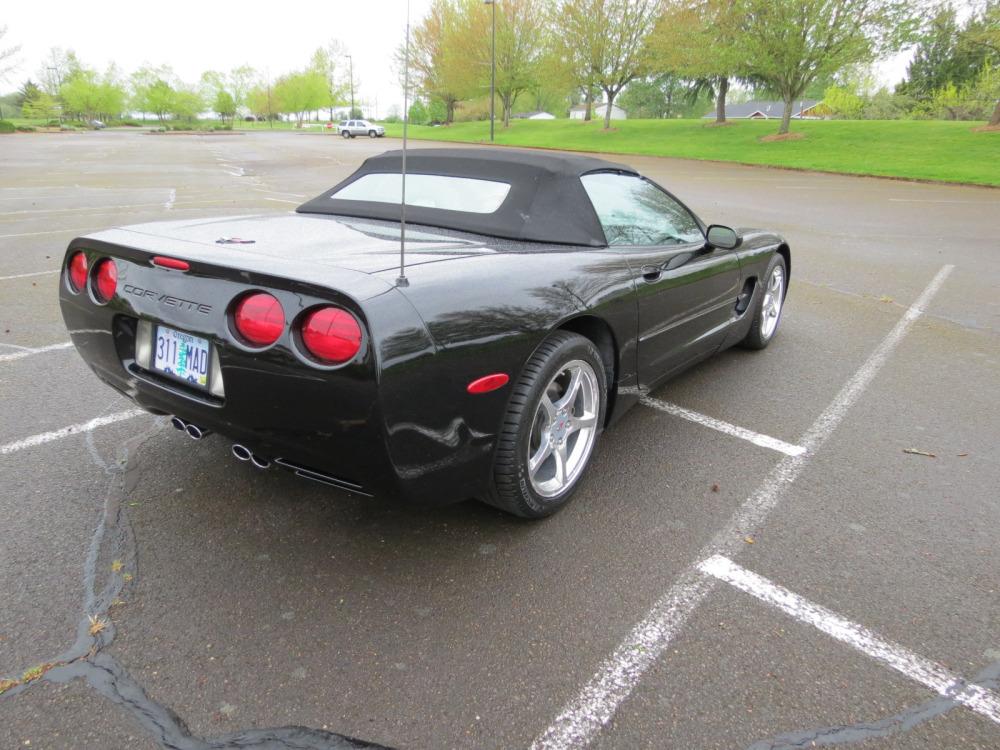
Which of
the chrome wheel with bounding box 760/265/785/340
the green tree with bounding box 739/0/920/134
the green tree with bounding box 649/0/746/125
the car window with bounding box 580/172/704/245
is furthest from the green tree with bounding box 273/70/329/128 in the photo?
the car window with bounding box 580/172/704/245

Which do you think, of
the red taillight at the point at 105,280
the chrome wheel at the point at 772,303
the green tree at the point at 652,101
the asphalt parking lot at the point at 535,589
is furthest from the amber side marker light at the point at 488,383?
the green tree at the point at 652,101

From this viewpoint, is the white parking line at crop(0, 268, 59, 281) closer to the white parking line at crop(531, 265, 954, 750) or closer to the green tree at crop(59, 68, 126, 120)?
the white parking line at crop(531, 265, 954, 750)

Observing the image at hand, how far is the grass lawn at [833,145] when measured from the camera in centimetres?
2244

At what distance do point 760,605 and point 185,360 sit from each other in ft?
6.82

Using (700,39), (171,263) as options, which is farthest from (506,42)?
(171,263)

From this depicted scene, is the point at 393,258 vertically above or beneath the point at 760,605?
above

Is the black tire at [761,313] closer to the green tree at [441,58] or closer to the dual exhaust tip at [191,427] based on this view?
the dual exhaust tip at [191,427]

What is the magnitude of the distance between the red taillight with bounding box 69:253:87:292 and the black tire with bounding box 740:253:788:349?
380cm

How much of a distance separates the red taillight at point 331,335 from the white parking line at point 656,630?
3.78 feet

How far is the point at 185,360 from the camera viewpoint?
2.21 m

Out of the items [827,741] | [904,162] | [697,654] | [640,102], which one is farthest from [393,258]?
[640,102]

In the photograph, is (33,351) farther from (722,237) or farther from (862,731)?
(862,731)

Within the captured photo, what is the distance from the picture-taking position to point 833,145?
2822 centimetres

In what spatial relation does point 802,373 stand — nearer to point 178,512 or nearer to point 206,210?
point 178,512
